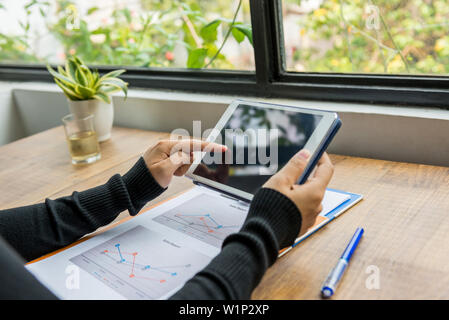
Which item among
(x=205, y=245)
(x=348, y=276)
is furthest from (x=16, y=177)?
(x=348, y=276)

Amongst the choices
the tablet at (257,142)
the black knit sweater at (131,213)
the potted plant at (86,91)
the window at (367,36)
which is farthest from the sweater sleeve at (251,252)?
the potted plant at (86,91)

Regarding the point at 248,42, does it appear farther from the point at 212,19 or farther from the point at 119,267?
the point at 119,267

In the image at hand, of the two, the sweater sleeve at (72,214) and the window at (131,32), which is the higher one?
the window at (131,32)

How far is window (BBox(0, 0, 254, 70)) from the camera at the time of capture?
4.65ft

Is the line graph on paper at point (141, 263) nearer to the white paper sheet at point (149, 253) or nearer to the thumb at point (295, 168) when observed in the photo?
the white paper sheet at point (149, 253)

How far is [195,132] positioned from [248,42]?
332mm

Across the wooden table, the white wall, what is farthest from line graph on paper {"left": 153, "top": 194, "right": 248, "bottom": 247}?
the white wall

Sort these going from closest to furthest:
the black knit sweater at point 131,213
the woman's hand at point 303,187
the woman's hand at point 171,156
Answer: the black knit sweater at point 131,213
the woman's hand at point 303,187
the woman's hand at point 171,156

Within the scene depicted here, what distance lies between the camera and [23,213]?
777 mm

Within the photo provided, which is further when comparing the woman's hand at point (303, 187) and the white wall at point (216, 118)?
the white wall at point (216, 118)

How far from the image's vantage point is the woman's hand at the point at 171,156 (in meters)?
0.84

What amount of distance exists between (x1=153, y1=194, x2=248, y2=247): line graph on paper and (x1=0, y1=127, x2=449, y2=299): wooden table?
0.35 feet

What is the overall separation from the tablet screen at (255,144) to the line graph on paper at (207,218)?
5 cm

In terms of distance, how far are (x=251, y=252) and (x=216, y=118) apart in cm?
77
